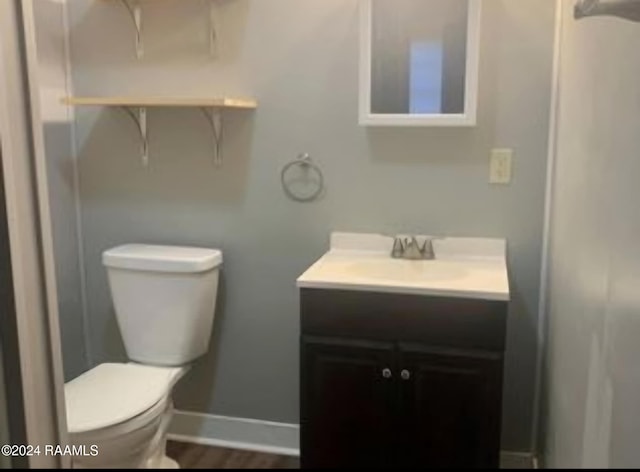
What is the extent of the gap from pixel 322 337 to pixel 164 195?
95cm

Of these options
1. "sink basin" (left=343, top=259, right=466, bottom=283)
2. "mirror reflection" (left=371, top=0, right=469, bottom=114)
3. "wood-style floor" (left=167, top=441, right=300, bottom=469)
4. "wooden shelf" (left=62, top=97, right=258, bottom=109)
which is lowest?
"wood-style floor" (left=167, top=441, right=300, bottom=469)

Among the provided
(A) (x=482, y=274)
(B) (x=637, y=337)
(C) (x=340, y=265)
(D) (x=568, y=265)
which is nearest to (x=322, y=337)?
(C) (x=340, y=265)

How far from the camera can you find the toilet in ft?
6.92

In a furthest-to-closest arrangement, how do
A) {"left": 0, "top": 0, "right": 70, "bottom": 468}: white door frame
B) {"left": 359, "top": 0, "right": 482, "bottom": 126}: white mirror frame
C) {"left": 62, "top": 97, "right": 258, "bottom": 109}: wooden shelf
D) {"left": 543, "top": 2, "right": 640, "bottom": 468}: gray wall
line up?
{"left": 62, "top": 97, "right": 258, "bottom": 109}: wooden shelf < {"left": 359, "top": 0, "right": 482, "bottom": 126}: white mirror frame < {"left": 543, "top": 2, "right": 640, "bottom": 468}: gray wall < {"left": 0, "top": 0, "right": 70, "bottom": 468}: white door frame

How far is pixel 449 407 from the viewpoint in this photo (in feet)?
6.20

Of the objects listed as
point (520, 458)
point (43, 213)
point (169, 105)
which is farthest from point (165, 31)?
point (520, 458)

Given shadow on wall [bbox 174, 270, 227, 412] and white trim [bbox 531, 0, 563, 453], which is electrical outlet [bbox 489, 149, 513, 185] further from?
shadow on wall [bbox 174, 270, 227, 412]

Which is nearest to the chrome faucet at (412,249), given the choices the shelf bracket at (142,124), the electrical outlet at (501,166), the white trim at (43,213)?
the electrical outlet at (501,166)

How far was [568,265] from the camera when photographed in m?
1.64

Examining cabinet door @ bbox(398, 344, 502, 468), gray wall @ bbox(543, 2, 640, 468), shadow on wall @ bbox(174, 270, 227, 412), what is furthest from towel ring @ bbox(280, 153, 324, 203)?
gray wall @ bbox(543, 2, 640, 468)

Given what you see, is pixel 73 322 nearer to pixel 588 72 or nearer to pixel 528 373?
pixel 528 373

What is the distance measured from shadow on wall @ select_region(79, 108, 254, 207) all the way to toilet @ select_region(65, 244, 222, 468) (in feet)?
0.76

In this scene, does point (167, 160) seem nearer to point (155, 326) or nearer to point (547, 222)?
point (155, 326)

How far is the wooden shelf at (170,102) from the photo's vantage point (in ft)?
7.08
